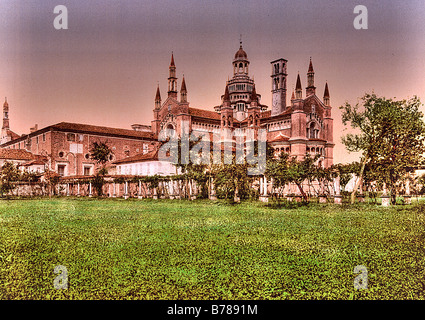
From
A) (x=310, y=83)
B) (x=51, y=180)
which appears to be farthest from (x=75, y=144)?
(x=310, y=83)

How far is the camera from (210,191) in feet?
92.5

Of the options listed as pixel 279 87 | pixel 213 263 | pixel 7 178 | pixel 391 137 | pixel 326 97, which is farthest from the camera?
pixel 279 87

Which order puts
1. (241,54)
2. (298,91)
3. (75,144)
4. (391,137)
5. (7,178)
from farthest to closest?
(241,54)
(298,91)
(75,144)
(7,178)
(391,137)

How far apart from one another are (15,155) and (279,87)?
39.0 meters

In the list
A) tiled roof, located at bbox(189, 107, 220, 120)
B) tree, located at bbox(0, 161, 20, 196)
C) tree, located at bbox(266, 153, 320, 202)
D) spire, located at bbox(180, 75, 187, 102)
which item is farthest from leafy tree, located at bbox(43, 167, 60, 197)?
tree, located at bbox(266, 153, 320, 202)

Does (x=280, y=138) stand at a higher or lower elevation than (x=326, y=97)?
lower

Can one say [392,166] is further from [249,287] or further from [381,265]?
[249,287]

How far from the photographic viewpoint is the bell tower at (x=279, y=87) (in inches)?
2169

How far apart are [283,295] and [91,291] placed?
96.9 inches

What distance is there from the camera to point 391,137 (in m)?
20.1

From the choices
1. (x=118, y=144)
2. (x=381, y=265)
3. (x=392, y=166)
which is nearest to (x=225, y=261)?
(x=381, y=265)

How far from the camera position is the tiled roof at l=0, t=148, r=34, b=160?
47.3 m

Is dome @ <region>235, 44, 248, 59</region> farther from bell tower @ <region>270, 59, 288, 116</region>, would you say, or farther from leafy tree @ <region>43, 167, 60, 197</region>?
leafy tree @ <region>43, 167, 60, 197</region>

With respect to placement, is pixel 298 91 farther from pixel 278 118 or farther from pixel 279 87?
pixel 279 87
